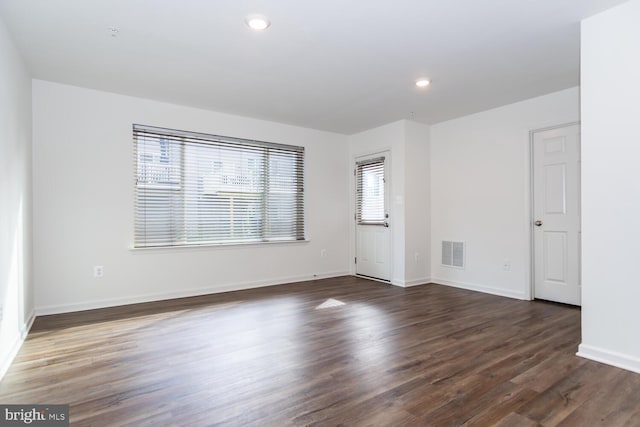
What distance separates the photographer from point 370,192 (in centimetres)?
582

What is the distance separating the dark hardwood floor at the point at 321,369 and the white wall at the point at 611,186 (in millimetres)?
268

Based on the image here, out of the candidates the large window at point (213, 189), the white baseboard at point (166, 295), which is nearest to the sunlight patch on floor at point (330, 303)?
the white baseboard at point (166, 295)

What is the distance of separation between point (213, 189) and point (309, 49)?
2.51m

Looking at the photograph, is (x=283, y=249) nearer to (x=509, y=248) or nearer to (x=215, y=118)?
(x=215, y=118)

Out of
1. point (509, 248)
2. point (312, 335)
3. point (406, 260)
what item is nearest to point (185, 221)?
point (312, 335)

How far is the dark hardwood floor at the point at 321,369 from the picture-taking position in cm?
187

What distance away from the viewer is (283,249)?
214 inches

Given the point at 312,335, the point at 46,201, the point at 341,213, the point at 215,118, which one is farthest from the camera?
the point at 341,213

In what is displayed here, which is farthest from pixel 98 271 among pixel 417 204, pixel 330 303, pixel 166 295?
pixel 417 204

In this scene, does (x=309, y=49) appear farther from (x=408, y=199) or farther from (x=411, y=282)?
(x=411, y=282)

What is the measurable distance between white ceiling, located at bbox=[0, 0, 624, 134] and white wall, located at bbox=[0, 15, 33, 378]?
32 cm

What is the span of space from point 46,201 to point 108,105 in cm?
124

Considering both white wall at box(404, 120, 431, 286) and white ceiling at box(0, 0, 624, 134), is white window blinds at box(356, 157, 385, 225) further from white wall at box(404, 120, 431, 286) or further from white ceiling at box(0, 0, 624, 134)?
white ceiling at box(0, 0, 624, 134)

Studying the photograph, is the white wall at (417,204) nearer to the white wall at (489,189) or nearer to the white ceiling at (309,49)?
the white wall at (489,189)
